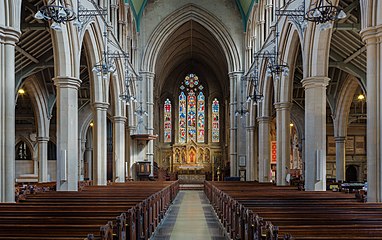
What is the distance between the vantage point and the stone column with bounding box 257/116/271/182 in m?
26.2

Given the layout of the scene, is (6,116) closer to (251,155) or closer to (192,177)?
(251,155)

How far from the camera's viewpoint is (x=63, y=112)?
1589 cm

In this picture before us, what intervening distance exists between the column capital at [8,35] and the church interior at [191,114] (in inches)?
1.0

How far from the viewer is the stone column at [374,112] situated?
11664mm

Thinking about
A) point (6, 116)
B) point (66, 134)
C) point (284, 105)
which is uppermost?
point (284, 105)

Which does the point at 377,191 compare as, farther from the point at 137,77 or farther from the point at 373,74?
the point at 137,77

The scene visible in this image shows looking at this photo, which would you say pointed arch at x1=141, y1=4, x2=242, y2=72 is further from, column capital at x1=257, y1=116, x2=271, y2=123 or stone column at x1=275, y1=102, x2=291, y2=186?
stone column at x1=275, y1=102, x2=291, y2=186

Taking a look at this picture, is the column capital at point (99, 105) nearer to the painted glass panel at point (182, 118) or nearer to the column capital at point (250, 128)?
the column capital at point (250, 128)

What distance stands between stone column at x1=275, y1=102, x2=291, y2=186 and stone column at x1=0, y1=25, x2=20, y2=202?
12.4m

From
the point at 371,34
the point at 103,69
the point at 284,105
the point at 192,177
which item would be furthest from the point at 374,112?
the point at 192,177

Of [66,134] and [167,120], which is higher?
[167,120]

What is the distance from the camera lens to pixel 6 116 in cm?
1107

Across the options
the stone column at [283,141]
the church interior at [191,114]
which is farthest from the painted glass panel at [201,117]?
the stone column at [283,141]

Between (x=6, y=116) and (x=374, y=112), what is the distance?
27.6 ft
